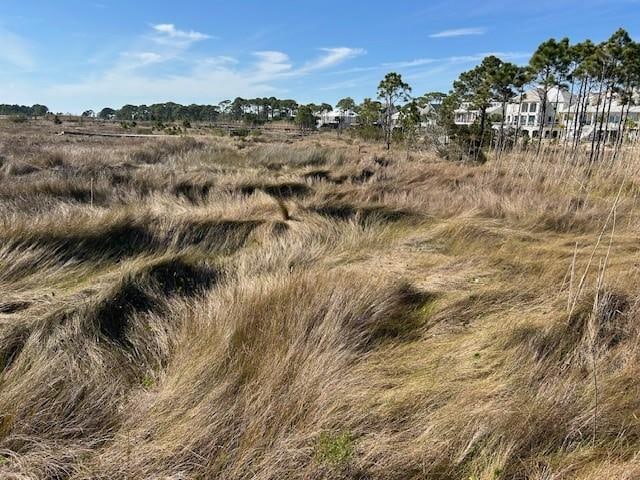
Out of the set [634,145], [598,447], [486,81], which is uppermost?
Answer: [486,81]

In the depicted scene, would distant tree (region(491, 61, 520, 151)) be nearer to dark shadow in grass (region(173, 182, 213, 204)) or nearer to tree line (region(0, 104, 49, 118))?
dark shadow in grass (region(173, 182, 213, 204))

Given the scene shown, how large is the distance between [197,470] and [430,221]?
4.97m

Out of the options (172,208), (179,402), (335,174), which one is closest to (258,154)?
(335,174)

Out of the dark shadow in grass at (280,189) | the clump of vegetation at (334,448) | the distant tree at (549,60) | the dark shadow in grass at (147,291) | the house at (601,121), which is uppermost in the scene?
the distant tree at (549,60)

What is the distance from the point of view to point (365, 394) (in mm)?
2307

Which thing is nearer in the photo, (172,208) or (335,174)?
(172,208)

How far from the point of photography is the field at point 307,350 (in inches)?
76.6

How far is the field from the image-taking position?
6.39 ft

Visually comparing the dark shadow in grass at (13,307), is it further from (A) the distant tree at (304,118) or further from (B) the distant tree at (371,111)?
(A) the distant tree at (304,118)

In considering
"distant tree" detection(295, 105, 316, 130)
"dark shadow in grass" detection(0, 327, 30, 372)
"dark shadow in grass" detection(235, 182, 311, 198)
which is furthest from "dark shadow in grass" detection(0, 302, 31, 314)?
"distant tree" detection(295, 105, 316, 130)

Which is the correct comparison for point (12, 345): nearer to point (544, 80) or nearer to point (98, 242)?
point (98, 242)

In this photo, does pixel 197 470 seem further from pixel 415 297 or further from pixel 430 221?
pixel 430 221

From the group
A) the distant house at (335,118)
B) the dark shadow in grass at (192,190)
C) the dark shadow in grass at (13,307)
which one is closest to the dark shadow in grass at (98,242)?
the dark shadow in grass at (13,307)

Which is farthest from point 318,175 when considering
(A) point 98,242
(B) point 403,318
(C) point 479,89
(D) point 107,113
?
(D) point 107,113
